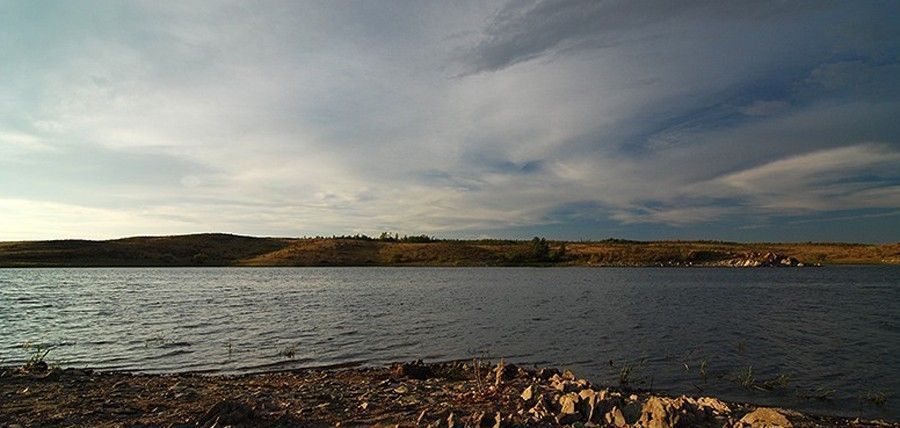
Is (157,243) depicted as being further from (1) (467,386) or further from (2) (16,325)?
(1) (467,386)

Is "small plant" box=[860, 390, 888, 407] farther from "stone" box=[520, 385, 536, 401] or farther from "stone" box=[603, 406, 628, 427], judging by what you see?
"stone" box=[520, 385, 536, 401]

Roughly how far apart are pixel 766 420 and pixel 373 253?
143405mm

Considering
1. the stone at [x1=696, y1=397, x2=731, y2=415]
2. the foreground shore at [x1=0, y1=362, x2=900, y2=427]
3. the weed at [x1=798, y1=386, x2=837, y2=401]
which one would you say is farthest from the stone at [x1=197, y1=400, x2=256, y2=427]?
the weed at [x1=798, y1=386, x2=837, y2=401]

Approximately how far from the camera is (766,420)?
33.8ft

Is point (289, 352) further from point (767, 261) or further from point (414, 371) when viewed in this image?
point (767, 261)

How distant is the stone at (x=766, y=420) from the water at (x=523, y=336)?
5486 millimetres

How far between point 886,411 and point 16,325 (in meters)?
38.8

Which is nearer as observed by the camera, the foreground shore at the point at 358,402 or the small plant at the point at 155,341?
the foreground shore at the point at 358,402

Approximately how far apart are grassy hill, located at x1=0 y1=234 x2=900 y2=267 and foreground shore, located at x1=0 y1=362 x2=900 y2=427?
12412 centimetres

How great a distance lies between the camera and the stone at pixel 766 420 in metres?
9.96

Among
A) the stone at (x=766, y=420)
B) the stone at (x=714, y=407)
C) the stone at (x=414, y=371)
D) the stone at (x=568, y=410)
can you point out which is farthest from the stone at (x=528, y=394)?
Result: the stone at (x=414, y=371)

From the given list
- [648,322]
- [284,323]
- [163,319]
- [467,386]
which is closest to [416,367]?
[467,386]

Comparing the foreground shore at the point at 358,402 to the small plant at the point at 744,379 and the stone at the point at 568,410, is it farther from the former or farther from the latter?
the small plant at the point at 744,379

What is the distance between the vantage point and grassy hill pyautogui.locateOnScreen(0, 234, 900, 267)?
130875 mm
